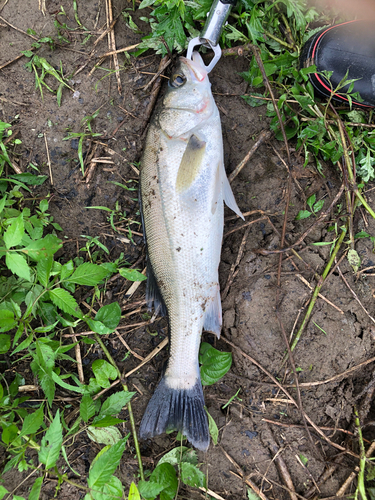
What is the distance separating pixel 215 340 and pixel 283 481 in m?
1.29

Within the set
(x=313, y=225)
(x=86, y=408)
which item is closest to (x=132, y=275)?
(x=86, y=408)

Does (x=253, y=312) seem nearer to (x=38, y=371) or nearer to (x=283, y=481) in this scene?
(x=283, y=481)

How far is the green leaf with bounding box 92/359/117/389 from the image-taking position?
9.73 ft

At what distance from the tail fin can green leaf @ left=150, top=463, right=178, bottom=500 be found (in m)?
0.27

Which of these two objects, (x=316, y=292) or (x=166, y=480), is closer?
(x=166, y=480)

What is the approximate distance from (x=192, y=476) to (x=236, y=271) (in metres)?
1.73

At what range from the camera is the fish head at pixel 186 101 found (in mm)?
2797

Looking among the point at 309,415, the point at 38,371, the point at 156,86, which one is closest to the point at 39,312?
the point at 38,371

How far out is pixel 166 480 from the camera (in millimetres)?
2744

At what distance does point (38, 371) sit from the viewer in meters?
2.83

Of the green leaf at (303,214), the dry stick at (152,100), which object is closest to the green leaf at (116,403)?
the green leaf at (303,214)

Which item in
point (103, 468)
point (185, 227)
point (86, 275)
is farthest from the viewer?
point (185, 227)

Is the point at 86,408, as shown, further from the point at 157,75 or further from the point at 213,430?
the point at 157,75

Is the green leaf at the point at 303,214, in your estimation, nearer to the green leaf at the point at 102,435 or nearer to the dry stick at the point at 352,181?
the dry stick at the point at 352,181
